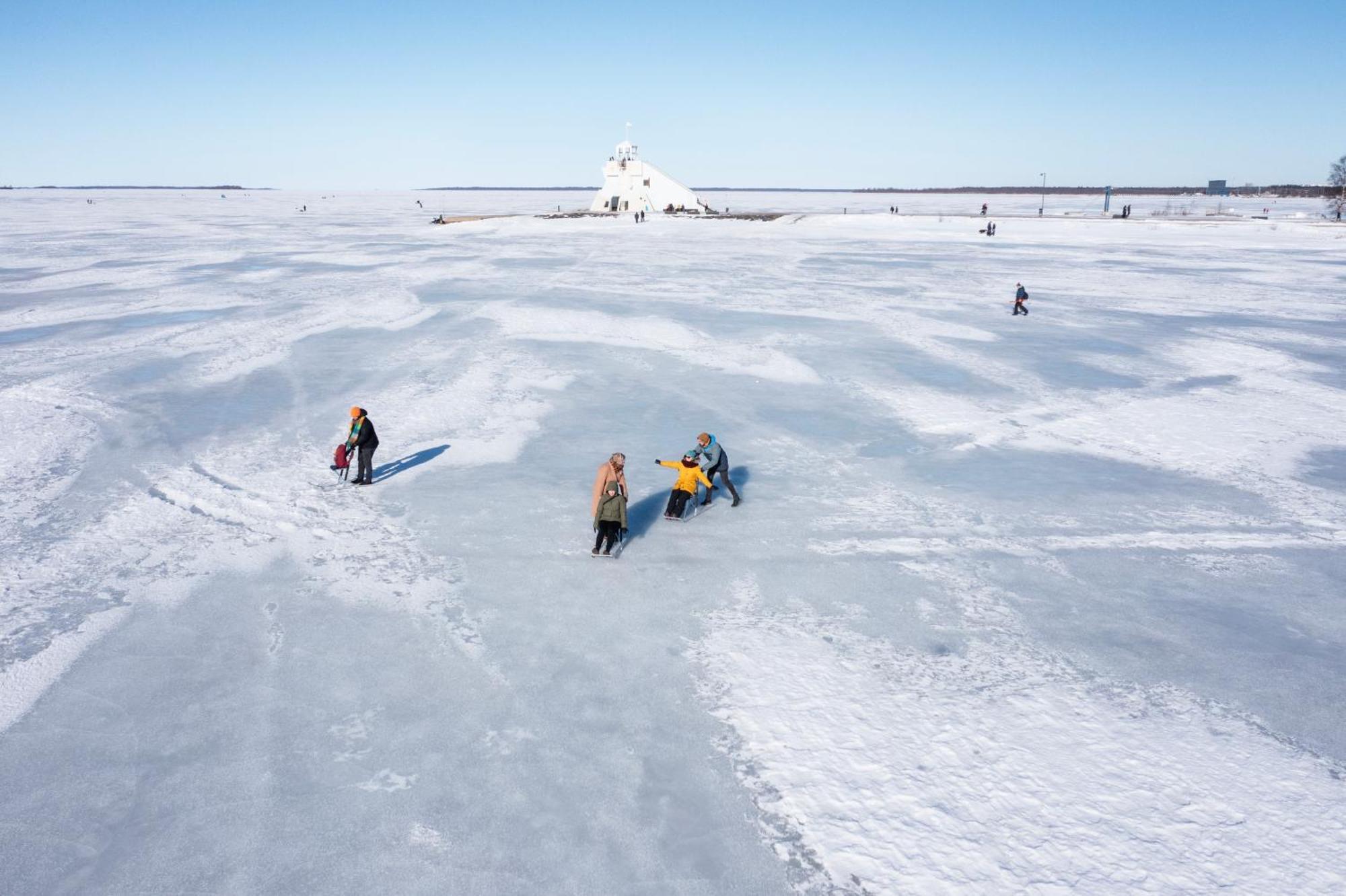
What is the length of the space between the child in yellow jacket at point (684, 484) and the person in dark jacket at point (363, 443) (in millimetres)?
3663

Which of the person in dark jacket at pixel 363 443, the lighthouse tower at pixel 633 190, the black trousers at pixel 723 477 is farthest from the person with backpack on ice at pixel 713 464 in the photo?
the lighthouse tower at pixel 633 190

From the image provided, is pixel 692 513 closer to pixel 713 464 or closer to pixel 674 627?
pixel 713 464

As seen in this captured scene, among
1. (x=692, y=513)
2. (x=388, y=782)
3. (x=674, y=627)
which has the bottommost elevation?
(x=388, y=782)

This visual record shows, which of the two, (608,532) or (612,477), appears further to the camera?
(608,532)

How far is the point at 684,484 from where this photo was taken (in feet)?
29.8

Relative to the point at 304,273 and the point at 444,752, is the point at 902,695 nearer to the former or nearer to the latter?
the point at 444,752

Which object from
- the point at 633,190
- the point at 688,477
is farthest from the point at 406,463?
the point at 633,190

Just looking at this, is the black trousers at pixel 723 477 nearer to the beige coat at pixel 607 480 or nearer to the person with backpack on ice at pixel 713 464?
the person with backpack on ice at pixel 713 464

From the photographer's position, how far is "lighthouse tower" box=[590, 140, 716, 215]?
265 feet

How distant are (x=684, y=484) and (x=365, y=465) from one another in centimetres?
407

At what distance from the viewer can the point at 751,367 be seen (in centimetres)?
1633

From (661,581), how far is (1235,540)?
6149mm

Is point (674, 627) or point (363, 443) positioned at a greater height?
point (363, 443)

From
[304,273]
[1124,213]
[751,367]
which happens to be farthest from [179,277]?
[1124,213]
